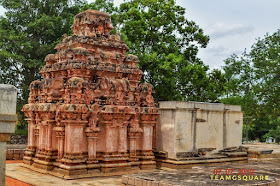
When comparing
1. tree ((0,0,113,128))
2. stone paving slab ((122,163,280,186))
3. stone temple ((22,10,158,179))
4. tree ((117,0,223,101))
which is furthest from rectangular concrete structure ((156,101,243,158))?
tree ((0,0,113,128))

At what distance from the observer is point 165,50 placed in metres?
24.2

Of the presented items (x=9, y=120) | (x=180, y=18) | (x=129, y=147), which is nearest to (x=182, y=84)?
(x=180, y=18)

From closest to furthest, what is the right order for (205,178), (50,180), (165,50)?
(205,178) → (50,180) → (165,50)

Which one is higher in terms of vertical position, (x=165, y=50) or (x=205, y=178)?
(x=165, y=50)

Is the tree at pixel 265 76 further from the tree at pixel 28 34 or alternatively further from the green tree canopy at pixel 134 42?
the tree at pixel 28 34

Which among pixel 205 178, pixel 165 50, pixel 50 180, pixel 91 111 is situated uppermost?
pixel 165 50

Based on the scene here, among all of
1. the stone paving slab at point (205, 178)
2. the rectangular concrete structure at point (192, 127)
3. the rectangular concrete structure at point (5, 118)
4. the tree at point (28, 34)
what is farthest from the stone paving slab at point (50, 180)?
the tree at point (28, 34)

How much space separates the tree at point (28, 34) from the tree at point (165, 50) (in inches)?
112

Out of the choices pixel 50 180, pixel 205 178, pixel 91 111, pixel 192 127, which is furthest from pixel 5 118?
pixel 192 127

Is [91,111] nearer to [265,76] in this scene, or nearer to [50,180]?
[50,180]

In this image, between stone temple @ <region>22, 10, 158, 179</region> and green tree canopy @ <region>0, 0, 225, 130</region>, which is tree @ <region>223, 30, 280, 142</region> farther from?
stone temple @ <region>22, 10, 158, 179</region>

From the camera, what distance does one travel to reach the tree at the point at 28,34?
77.0 ft

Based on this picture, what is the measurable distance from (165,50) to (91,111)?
13.0 m

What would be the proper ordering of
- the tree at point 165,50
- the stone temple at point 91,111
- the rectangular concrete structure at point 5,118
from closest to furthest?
the rectangular concrete structure at point 5,118 < the stone temple at point 91,111 < the tree at point 165,50
